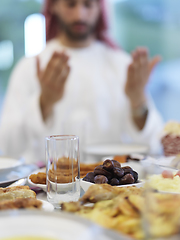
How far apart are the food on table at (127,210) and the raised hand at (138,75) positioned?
1001 millimetres

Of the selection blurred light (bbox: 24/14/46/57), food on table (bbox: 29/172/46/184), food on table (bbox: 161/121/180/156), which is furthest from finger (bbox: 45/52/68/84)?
blurred light (bbox: 24/14/46/57)

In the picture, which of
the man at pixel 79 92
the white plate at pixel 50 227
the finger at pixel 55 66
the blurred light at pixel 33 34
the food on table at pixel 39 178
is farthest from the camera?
the blurred light at pixel 33 34

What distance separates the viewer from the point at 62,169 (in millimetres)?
456

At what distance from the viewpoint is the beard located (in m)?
1.61

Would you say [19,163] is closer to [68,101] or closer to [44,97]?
[44,97]

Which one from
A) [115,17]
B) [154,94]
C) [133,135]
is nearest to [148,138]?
[133,135]

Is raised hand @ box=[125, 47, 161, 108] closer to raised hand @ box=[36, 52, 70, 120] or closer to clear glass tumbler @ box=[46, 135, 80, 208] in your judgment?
raised hand @ box=[36, 52, 70, 120]

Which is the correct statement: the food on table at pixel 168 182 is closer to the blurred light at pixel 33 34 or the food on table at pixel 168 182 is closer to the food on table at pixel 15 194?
the food on table at pixel 15 194

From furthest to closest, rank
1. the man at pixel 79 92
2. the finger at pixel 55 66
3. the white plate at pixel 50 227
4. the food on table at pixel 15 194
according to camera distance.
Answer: the man at pixel 79 92, the finger at pixel 55 66, the food on table at pixel 15 194, the white plate at pixel 50 227

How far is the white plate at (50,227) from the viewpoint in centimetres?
24

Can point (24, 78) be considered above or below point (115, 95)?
above

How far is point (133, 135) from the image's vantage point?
4.94 feet

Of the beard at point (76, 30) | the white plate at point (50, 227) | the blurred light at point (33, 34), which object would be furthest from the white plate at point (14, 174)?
the blurred light at point (33, 34)

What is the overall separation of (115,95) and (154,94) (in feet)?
6.21
